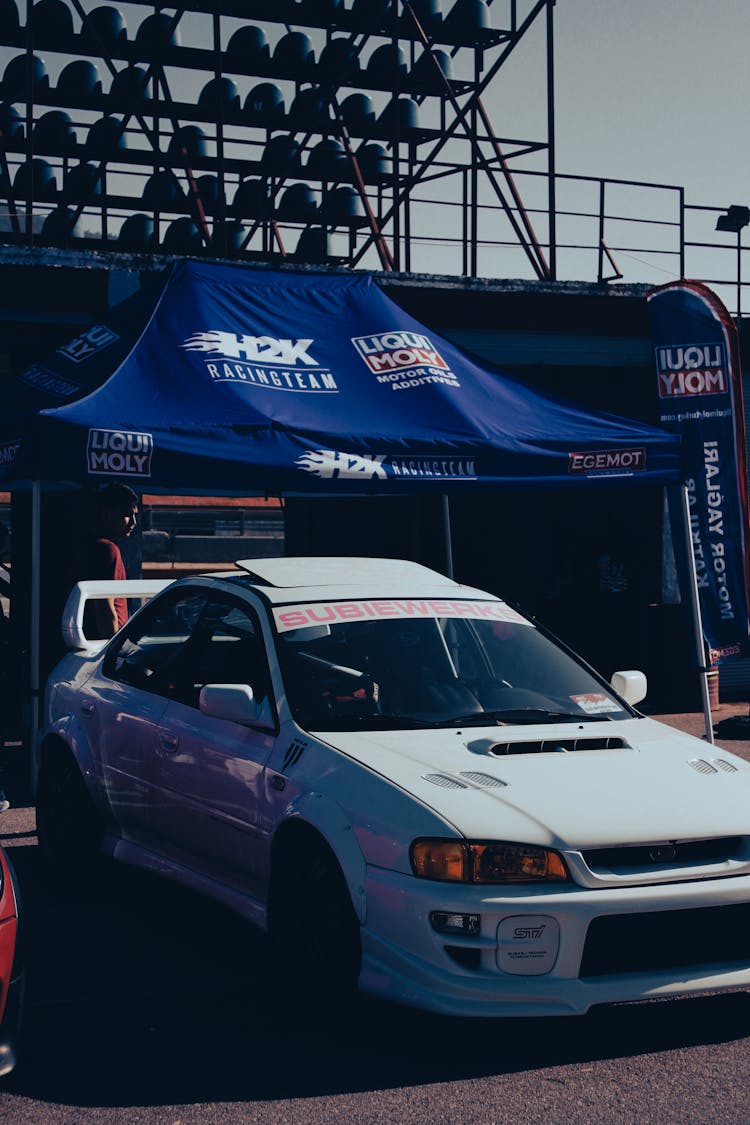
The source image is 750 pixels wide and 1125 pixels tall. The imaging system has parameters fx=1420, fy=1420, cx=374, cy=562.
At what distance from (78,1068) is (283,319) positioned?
6.22 meters

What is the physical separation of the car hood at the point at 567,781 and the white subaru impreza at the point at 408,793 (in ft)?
0.03

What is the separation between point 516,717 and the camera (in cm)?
538

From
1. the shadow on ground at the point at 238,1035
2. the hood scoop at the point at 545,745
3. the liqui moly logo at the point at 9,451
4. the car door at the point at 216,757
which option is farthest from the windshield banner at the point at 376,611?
the liqui moly logo at the point at 9,451

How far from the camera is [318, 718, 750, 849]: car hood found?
4.39 metres

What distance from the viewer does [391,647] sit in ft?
18.6

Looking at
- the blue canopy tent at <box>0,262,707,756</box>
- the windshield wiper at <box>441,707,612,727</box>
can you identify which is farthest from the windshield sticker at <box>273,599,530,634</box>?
the blue canopy tent at <box>0,262,707,756</box>

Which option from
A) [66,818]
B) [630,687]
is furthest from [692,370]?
[66,818]

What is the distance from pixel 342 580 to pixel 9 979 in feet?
8.43

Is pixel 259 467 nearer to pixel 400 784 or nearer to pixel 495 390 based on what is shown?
pixel 495 390

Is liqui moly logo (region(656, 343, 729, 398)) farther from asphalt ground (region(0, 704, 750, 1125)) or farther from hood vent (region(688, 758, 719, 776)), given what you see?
asphalt ground (region(0, 704, 750, 1125))

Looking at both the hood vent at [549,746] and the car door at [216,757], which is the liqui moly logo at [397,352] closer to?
the car door at [216,757]

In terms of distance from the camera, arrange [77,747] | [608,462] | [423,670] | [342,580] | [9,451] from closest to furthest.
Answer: [423,670], [342,580], [77,747], [9,451], [608,462]

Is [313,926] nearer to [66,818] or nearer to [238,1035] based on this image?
[238,1035]

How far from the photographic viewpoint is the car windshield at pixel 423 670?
17.5 ft
